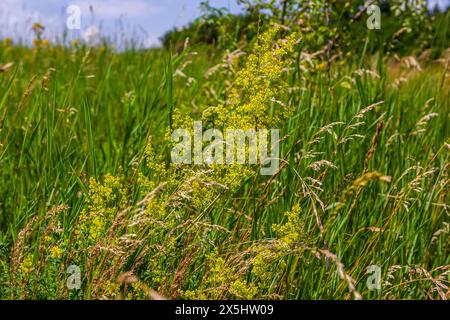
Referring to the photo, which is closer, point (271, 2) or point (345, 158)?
point (345, 158)

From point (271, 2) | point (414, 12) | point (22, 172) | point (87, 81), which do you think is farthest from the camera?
point (87, 81)

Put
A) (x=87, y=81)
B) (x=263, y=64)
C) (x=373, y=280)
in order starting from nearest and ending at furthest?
1. (x=263, y=64)
2. (x=373, y=280)
3. (x=87, y=81)

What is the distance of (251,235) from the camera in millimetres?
1897

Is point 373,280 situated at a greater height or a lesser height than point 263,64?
lesser

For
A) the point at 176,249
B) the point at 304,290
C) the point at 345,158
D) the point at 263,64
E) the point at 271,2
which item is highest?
the point at 271,2

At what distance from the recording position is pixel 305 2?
12.0 feet

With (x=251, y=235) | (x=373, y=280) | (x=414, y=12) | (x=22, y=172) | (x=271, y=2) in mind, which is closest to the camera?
(x=251, y=235)
